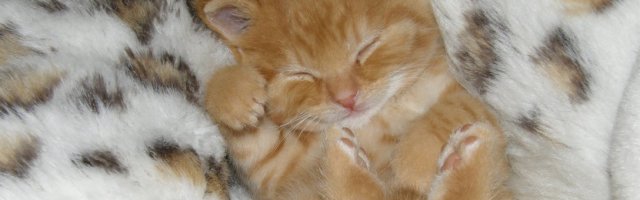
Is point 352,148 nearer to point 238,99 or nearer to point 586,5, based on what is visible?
point 238,99

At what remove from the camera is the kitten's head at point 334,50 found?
1.55 m

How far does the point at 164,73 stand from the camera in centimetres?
150

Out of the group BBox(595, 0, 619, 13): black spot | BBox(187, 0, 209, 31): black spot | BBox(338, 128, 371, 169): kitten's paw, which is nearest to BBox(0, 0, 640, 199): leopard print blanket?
BBox(595, 0, 619, 13): black spot

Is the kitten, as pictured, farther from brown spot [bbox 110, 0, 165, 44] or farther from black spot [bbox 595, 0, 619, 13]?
black spot [bbox 595, 0, 619, 13]

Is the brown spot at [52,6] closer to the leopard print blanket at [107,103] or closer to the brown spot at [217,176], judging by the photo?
the leopard print blanket at [107,103]

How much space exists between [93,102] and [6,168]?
0.18 metres

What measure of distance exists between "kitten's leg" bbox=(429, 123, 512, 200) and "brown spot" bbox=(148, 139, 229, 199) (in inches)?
14.1

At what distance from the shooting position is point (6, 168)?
49.3 inches

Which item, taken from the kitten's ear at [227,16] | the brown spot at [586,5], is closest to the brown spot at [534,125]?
the brown spot at [586,5]

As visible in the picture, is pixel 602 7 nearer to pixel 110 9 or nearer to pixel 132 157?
pixel 132 157

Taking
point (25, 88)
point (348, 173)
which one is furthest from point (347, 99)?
point (25, 88)

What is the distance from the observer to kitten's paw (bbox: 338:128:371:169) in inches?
57.6

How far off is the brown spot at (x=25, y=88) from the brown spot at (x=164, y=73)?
0.44 feet

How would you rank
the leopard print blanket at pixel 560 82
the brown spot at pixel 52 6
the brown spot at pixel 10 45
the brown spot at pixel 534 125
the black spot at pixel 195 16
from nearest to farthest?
1. the leopard print blanket at pixel 560 82
2. the brown spot at pixel 534 125
3. the brown spot at pixel 10 45
4. the brown spot at pixel 52 6
5. the black spot at pixel 195 16
